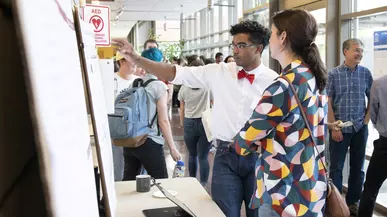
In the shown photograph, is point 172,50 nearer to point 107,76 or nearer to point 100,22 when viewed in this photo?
point 100,22

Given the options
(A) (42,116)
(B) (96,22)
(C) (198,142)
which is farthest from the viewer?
(C) (198,142)

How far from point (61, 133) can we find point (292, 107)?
5.25 feet

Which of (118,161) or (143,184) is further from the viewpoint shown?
(118,161)

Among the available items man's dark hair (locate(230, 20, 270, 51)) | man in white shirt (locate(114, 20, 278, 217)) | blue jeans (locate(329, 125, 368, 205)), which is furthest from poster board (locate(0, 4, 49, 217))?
blue jeans (locate(329, 125, 368, 205))

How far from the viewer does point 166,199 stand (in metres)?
1.92

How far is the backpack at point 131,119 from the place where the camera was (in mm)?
3250

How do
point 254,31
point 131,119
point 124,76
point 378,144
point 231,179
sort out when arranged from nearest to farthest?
point 231,179, point 254,31, point 131,119, point 378,144, point 124,76

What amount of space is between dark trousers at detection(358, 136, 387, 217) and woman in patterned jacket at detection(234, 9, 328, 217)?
6.01 feet

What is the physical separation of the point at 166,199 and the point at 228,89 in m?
1.03

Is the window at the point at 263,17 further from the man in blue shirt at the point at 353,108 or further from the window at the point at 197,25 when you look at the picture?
the window at the point at 197,25

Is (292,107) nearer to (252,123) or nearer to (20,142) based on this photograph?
(252,123)

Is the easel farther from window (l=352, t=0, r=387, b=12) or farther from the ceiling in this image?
the ceiling

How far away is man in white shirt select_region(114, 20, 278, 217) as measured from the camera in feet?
8.52

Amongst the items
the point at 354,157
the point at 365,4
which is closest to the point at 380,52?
the point at 365,4
